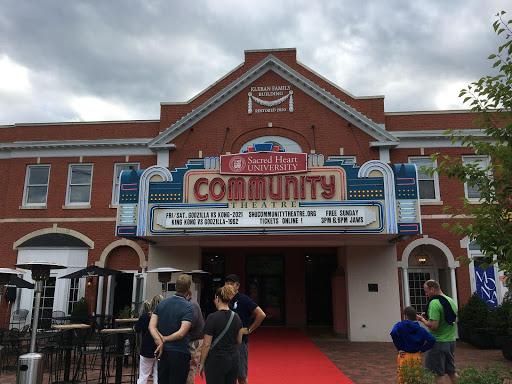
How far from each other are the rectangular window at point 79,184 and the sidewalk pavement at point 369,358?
30.4 feet

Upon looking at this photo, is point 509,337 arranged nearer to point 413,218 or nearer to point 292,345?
point 413,218

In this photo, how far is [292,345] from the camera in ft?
45.5

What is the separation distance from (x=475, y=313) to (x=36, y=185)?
18.3 metres

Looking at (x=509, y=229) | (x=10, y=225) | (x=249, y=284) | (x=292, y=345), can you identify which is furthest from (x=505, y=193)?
(x=10, y=225)

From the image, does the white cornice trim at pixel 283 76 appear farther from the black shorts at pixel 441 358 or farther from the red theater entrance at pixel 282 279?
the black shorts at pixel 441 358

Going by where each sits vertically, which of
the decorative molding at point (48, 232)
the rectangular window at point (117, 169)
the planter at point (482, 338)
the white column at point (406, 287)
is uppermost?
the rectangular window at point (117, 169)

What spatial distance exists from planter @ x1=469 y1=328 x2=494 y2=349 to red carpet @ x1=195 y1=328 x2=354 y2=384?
5.55m

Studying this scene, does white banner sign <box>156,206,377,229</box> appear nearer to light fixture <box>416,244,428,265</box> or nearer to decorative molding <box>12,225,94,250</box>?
light fixture <box>416,244,428,265</box>

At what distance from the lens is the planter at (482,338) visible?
13883 mm

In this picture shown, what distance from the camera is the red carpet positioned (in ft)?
31.0

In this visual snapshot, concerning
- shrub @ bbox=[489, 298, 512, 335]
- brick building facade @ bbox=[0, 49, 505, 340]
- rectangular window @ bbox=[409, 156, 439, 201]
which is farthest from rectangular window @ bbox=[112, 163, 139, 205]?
shrub @ bbox=[489, 298, 512, 335]

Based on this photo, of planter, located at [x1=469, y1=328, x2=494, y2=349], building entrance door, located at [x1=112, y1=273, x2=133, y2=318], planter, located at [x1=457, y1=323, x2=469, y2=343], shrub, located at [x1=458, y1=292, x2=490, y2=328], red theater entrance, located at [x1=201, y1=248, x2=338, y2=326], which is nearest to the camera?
planter, located at [x1=469, y1=328, x2=494, y2=349]

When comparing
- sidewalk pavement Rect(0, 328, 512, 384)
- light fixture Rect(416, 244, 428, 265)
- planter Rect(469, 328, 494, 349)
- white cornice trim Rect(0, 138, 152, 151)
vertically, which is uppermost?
white cornice trim Rect(0, 138, 152, 151)

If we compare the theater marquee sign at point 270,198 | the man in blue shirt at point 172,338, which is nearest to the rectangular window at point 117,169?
the theater marquee sign at point 270,198
